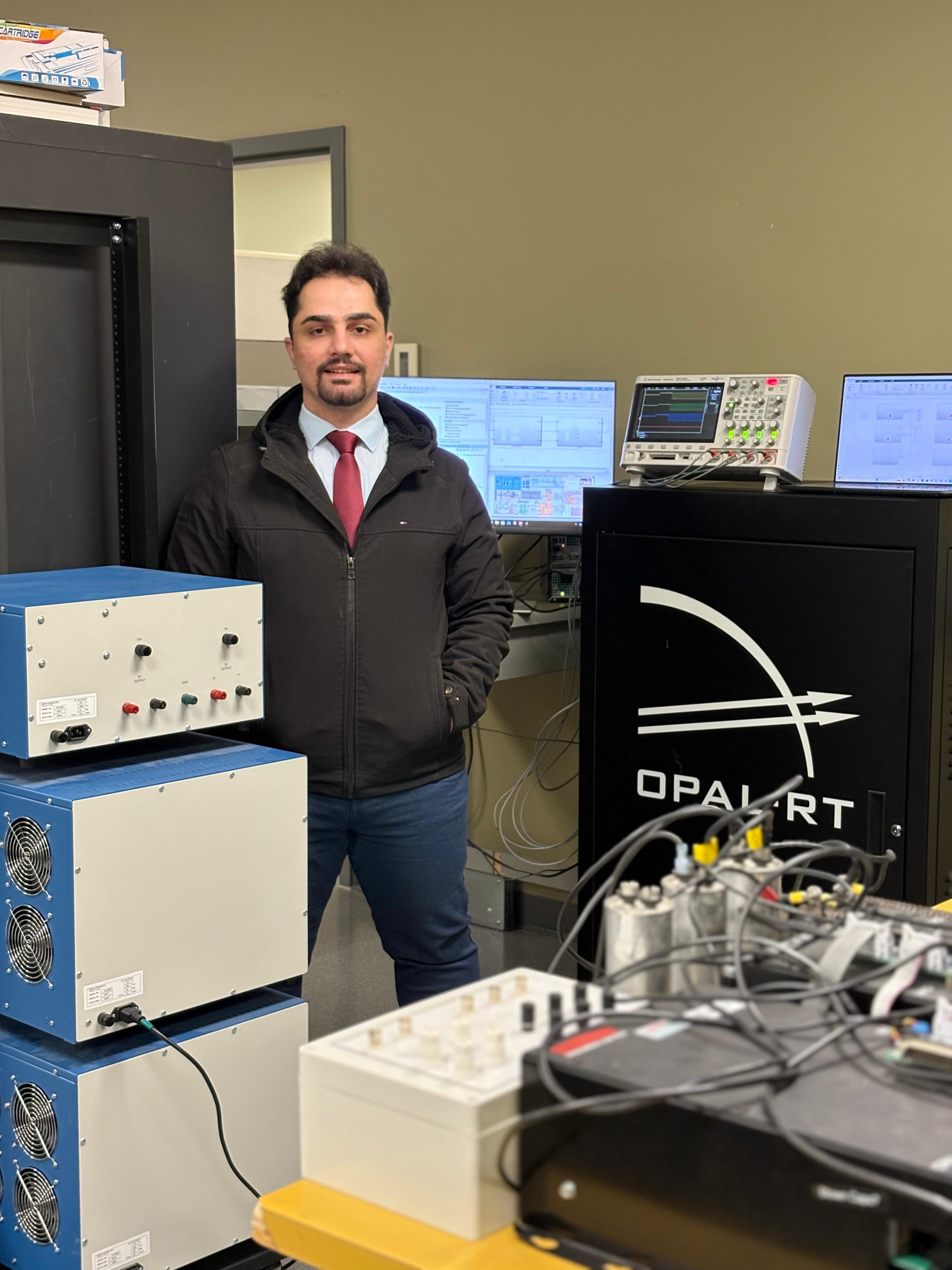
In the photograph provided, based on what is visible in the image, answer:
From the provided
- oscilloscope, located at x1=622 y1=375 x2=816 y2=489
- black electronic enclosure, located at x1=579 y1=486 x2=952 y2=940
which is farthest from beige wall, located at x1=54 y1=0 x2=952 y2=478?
black electronic enclosure, located at x1=579 y1=486 x2=952 y2=940

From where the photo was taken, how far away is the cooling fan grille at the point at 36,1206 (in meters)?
1.95

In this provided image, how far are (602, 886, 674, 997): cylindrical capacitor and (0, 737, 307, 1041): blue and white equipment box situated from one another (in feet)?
2.84

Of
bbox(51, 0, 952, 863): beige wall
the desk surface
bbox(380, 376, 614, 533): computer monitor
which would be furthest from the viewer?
bbox(380, 376, 614, 533): computer monitor

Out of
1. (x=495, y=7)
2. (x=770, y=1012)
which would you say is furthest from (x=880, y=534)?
(x=495, y=7)

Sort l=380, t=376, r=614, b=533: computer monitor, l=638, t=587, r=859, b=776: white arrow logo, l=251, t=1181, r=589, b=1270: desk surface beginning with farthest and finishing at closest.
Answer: l=380, t=376, r=614, b=533: computer monitor
l=638, t=587, r=859, b=776: white arrow logo
l=251, t=1181, r=589, b=1270: desk surface

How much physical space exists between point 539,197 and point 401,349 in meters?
0.63

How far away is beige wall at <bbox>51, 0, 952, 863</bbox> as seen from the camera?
328 cm

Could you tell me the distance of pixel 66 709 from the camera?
1.88 metres

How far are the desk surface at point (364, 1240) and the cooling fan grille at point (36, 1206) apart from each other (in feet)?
2.85

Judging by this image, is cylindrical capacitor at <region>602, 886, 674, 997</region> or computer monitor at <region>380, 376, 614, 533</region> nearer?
cylindrical capacitor at <region>602, 886, 674, 997</region>

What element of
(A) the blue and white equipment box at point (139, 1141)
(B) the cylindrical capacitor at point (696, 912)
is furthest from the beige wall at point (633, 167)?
(B) the cylindrical capacitor at point (696, 912)

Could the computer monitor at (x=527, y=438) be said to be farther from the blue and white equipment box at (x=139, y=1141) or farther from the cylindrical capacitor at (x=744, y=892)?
the cylindrical capacitor at (x=744, y=892)

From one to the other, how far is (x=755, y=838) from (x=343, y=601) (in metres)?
1.14

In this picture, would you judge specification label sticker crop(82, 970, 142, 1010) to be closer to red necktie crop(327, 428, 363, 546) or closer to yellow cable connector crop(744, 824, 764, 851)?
red necktie crop(327, 428, 363, 546)
